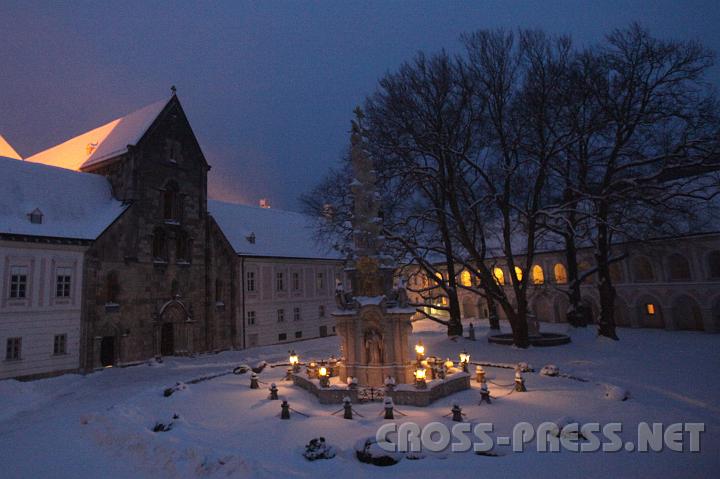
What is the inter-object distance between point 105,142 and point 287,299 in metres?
19.0

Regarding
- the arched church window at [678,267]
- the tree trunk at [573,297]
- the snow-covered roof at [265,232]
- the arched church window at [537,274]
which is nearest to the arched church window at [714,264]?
the arched church window at [678,267]

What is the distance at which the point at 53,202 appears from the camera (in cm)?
2416

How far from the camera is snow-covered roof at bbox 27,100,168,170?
2852cm

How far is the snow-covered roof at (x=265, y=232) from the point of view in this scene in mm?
34656

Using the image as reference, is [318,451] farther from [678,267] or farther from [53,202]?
[678,267]

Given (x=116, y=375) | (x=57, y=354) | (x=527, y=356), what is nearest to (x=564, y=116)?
(x=527, y=356)

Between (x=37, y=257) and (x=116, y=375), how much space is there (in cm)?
773

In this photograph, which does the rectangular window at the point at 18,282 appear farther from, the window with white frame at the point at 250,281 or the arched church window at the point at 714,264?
the arched church window at the point at 714,264

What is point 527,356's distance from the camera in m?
21.9

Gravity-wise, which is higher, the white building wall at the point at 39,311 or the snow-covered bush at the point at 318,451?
the white building wall at the point at 39,311

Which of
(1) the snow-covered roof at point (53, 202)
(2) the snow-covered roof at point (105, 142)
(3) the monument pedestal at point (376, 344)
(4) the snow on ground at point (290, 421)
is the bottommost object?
(4) the snow on ground at point (290, 421)

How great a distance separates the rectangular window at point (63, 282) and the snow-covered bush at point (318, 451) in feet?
67.5

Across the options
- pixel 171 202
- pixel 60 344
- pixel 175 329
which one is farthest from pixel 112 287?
pixel 171 202

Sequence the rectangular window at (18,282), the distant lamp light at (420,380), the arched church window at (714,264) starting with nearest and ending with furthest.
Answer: the distant lamp light at (420,380), the rectangular window at (18,282), the arched church window at (714,264)
